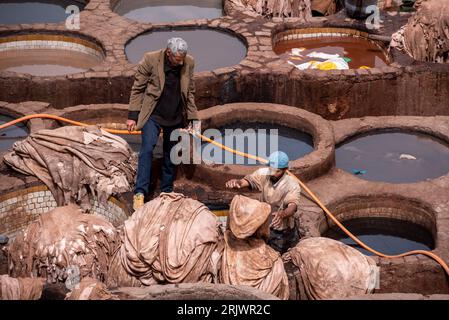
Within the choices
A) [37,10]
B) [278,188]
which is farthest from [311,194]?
[37,10]

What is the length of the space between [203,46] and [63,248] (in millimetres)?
6411

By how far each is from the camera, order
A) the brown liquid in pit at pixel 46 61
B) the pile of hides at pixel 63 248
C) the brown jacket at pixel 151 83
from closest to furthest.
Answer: the pile of hides at pixel 63 248
the brown jacket at pixel 151 83
the brown liquid in pit at pixel 46 61

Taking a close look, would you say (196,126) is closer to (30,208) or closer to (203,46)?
(30,208)

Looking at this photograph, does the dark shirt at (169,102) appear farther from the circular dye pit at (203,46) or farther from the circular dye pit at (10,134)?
the circular dye pit at (203,46)

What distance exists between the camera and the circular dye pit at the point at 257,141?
40.3ft

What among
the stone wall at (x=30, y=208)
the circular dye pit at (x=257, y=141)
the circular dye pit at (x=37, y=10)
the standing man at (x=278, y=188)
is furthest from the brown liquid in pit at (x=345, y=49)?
the standing man at (x=278, y=188)

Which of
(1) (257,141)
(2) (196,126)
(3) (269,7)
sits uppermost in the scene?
(3) (269,7)

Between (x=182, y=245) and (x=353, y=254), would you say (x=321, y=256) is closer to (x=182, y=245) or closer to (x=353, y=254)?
(x=353, y=254)

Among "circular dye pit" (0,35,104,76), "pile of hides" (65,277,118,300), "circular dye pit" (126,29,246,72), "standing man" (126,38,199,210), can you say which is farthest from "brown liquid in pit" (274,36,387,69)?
"pile of hides" (65,277,118,300)

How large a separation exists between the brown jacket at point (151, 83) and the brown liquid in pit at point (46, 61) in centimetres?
402

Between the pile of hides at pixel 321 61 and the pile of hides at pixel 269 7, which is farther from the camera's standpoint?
the pile of hides at pixel 269 7

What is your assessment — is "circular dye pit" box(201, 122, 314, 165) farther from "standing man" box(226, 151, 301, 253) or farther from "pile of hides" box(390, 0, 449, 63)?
"pile of hides" box(390, 0, 449, 63)

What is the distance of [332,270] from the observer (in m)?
9.20
